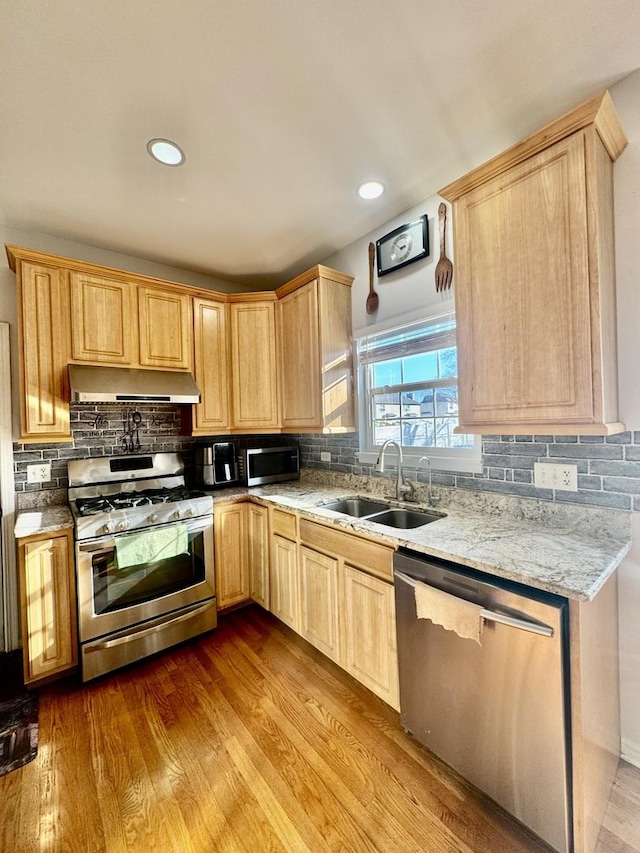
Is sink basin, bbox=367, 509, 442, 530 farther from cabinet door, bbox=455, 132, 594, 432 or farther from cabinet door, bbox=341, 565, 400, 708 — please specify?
cabinet door, bbox=455, 132, 594, 432

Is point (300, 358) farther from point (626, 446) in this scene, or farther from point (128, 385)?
point (626, 446)

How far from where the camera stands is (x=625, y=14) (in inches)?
46.6

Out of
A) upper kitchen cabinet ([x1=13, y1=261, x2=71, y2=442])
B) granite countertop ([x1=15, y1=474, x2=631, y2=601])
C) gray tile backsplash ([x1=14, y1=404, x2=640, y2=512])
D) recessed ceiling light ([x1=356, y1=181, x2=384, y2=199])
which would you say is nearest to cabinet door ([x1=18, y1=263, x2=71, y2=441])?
upper kitchen cabinet ([x1=13, y1=261, x2=71, y2=442])

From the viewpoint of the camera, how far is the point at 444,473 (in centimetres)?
217

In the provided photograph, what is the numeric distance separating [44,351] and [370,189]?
2194 millimetres

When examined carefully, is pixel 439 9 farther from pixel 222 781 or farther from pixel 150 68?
pixel 222 781

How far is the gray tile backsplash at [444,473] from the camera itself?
1.52 m

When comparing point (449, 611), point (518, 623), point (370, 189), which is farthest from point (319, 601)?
point (370, 189)

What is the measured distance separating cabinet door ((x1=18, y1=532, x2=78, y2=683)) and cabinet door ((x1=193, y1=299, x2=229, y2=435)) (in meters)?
1.17

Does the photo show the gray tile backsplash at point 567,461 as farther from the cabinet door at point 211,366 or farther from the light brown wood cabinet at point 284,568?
the cabinet door at point 211,366

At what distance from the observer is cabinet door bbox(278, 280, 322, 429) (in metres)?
2.63

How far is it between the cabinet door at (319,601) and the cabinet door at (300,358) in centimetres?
94

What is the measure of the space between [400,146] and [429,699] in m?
2.51

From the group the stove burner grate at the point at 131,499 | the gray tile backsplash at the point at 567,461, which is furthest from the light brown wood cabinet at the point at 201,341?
the gray tile backsplash at the point at 567,461
